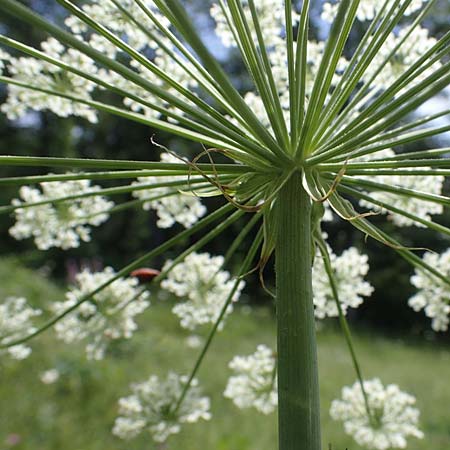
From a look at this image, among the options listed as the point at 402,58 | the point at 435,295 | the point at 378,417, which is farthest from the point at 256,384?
the point at 402,58

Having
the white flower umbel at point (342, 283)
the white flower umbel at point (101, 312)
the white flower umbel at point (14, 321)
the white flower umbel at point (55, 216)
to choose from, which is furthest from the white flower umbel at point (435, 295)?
the white flower umbel at point (14, 321)

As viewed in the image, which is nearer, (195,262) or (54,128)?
(195,262)

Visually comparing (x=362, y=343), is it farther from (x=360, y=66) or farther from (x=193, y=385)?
(x=360, y=66)

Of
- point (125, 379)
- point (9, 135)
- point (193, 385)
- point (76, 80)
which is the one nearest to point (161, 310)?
point (125, 379)

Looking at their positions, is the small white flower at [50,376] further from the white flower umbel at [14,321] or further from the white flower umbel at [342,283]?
the white flower umbel at [342,283]

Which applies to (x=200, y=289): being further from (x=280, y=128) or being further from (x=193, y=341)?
(x=193, y=341)

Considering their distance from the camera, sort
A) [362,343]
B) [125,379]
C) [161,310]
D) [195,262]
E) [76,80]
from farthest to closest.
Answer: [362,343] → [161,310] → [125,379] → [195,262] → [76,80]
